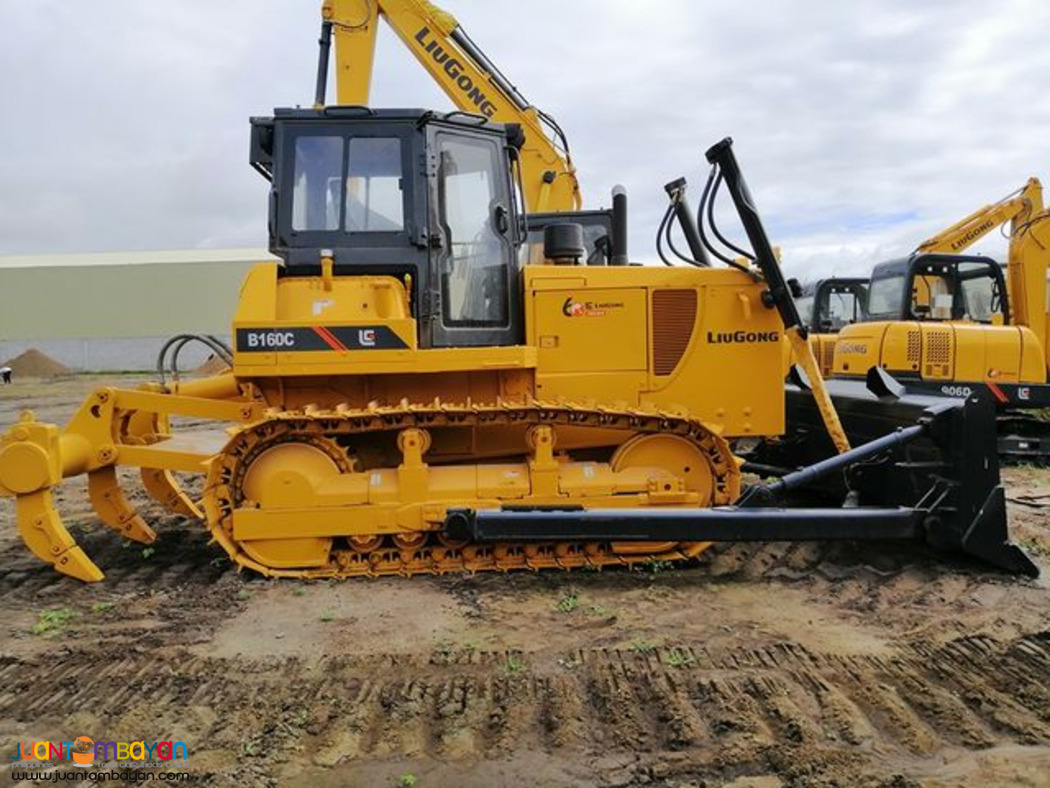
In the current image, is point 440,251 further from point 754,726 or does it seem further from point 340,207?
point 754,726

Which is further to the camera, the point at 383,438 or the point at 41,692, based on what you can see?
the point at 383,438

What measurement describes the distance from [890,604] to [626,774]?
2379 millimetres

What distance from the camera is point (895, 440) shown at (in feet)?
15.3

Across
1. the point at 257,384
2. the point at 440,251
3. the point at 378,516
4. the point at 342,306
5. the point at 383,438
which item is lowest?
the point at 378,516

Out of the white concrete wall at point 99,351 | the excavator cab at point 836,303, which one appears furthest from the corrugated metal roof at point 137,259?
the excavator cab at point 836,303

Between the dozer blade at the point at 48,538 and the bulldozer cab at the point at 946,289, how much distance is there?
9678mm

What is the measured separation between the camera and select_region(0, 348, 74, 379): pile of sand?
105ft

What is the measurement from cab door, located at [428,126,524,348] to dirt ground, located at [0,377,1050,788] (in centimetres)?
169

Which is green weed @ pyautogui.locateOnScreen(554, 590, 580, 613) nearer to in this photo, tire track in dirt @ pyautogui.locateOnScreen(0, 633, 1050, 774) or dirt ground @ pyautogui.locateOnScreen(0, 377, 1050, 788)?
dirt ground @ pyautogui.locateOnScreen(0, 377, 1050, 788)

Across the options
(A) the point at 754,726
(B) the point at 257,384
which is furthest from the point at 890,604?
(B) the point at 257,384

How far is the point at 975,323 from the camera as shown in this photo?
9938 mm

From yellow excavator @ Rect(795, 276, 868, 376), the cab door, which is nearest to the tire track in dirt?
the cab door

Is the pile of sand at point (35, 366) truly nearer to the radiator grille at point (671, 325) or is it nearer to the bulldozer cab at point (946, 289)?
the bulldozer cab at point (946, 289)

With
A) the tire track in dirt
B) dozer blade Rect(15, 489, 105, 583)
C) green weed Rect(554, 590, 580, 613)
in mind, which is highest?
dozer blade Rect(15, 489, 105, 583)
